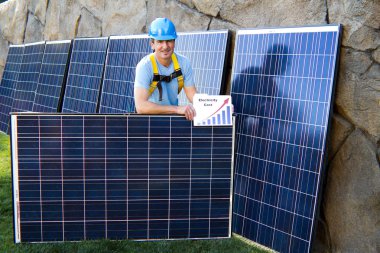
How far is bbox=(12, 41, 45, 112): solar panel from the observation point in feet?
38.5

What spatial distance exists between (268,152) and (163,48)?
147 centimetres

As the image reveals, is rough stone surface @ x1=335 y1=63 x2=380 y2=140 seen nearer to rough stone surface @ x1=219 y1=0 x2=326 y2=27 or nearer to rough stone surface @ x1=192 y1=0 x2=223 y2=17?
rough stone surface @ x1=219 y1=0 x2=326 y2=27

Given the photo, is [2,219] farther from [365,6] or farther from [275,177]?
[365,6]

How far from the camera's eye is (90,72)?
9.32m

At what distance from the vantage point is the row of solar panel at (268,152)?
16.7 ft

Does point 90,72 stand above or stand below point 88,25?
below

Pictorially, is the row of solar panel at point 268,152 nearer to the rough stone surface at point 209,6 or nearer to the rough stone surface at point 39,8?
the rough stone surface at point 209,6

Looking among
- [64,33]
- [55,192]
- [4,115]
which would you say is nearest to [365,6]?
[55,192]

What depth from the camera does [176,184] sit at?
531 cm

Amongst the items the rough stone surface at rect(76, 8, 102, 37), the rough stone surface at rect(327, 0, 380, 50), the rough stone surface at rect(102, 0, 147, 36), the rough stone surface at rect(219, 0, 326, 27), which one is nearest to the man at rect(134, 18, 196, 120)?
the rough stone surface at rect(219, 0, 326, 27)

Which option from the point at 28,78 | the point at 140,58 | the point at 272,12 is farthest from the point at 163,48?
the point at 28,78

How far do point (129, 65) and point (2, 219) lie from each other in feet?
9.53

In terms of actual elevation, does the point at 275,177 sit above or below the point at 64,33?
below

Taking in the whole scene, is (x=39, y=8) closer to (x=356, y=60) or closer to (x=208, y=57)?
(x=208, y=57)
